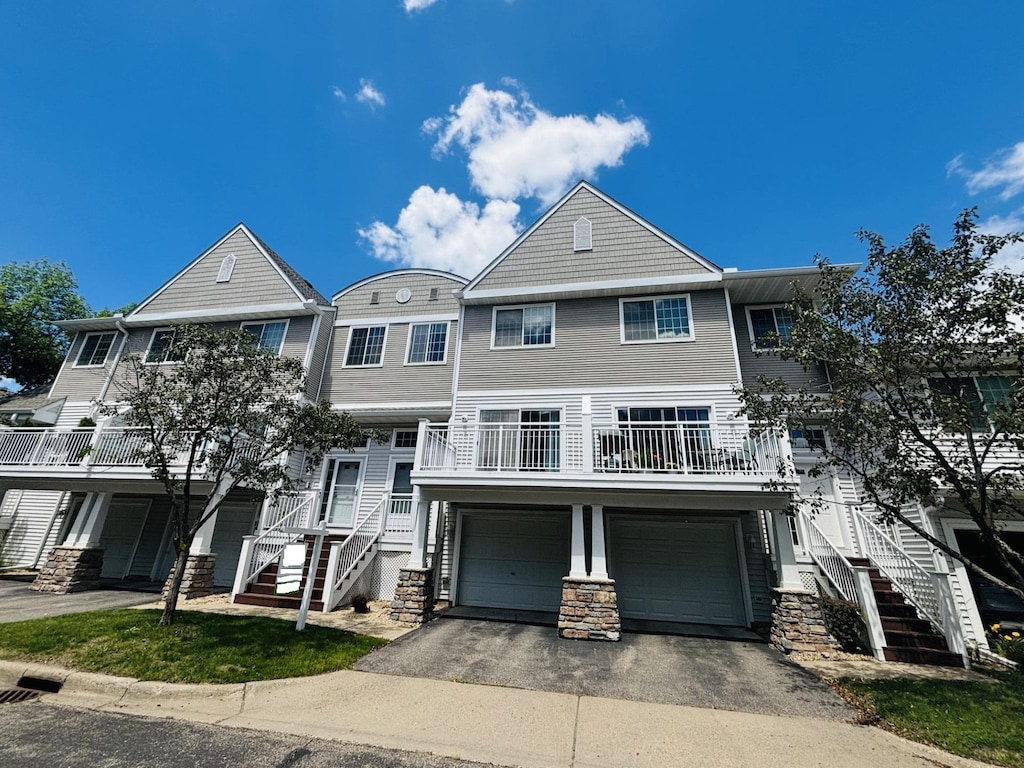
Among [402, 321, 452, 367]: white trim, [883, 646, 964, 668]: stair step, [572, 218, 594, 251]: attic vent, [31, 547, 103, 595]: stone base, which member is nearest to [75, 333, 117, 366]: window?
[31, 547, 103, 595]: stone base

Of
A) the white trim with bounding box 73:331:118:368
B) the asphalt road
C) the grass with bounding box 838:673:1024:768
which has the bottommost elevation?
the asphalt road

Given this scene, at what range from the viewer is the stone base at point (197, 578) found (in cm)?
1031

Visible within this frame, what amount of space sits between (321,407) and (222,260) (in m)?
11.3

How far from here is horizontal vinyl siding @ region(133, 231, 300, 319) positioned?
15031 mm

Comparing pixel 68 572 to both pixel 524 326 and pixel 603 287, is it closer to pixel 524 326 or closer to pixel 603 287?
pixel 524 326

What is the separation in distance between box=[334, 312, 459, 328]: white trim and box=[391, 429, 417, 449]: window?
3720mm

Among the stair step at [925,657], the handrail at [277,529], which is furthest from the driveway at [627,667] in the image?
the handrail at [277,529]

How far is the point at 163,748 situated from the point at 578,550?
653 centimetres

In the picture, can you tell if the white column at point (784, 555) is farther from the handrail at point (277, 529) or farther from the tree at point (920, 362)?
the handrail at point (277, 529)

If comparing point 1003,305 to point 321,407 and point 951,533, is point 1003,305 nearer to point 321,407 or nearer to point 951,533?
point 951,533

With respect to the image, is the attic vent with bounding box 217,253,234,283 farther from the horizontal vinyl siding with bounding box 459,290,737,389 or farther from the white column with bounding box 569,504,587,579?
the white column with bounding box 569,504,587,579

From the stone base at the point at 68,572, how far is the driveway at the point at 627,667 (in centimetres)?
947

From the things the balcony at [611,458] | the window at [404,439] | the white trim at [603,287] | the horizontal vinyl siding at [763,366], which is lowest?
the balcony at [611,458]

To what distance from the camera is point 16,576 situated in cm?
1248
